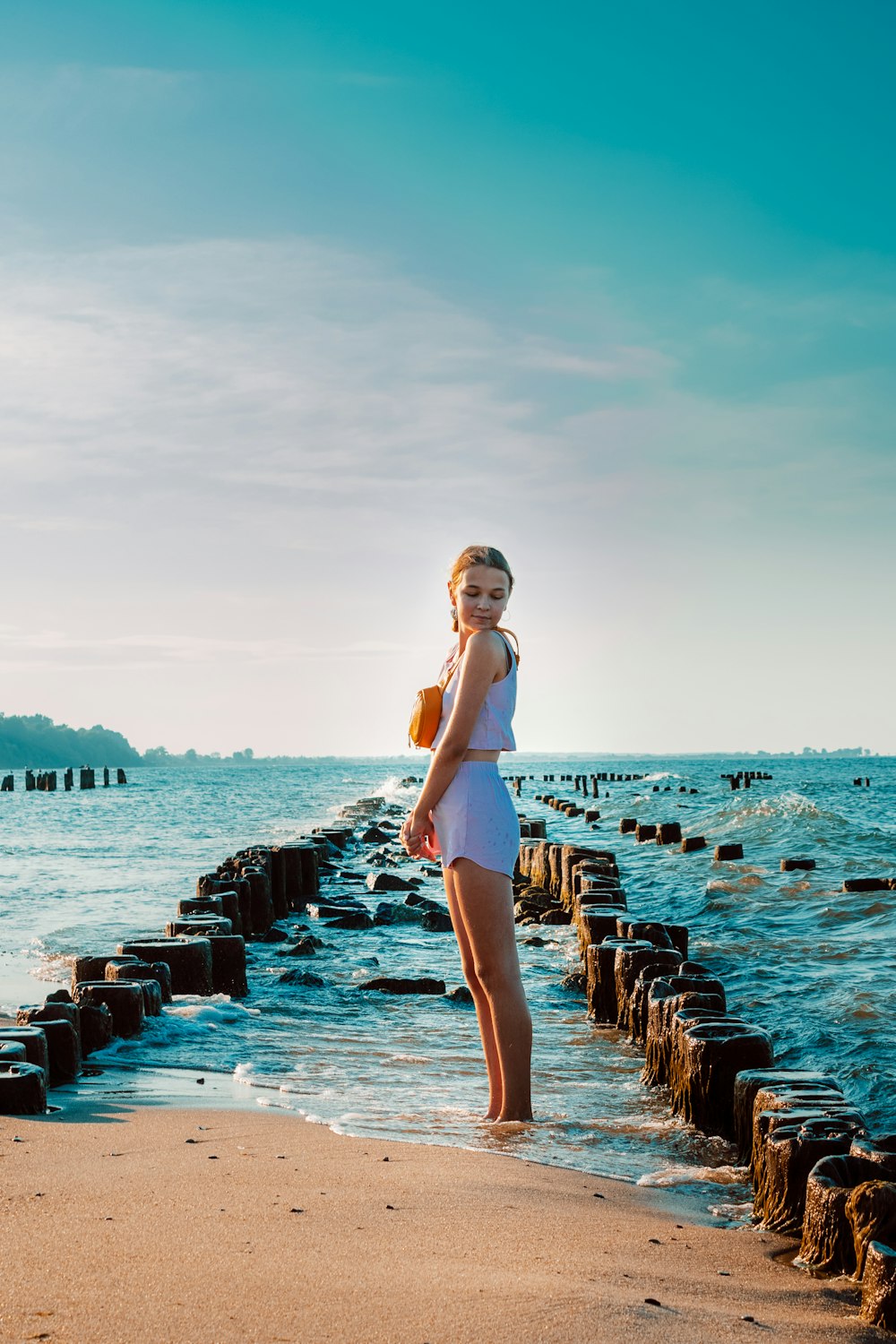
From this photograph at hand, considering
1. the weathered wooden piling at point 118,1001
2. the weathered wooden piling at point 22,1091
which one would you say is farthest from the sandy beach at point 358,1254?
the weathered wooden piling at point 118,1001

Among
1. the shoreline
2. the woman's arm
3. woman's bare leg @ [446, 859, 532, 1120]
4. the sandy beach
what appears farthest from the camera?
woman's bare leg @ [446, 859, 532, 1120]

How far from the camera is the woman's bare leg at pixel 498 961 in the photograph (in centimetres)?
468

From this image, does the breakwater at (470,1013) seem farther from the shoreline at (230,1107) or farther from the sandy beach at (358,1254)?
the sandy beach at (358,1254)

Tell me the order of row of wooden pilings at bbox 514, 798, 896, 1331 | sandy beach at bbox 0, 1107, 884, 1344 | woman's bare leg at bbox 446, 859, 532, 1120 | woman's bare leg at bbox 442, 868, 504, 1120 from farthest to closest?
1. woman's bare leg at bbox 442, 868, 504, 1120
2. woman's bare leg at bbox 446, 859, 532, 1120
3. row of wooden pilings at bbox 514, 798, 896, 1331
4. sandy beach at bbox 0, 1107, 884, 1344

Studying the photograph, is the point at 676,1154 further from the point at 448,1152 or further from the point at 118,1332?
the point at 118,1332

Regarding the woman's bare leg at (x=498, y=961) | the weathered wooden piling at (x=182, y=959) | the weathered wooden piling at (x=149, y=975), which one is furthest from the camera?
the weathered wooden piling at (x=182, y=959)

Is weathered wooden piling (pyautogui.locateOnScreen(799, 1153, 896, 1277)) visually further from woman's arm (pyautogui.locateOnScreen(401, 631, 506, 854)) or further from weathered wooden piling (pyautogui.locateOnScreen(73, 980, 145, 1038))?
weathered wooden piling (pyautogui.locateOnScreen(73, 980, 145, 1038))

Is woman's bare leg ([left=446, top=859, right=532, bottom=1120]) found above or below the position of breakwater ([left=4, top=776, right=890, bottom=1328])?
above

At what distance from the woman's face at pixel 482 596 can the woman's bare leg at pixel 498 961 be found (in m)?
0.93

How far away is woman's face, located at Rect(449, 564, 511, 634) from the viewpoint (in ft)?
15.4

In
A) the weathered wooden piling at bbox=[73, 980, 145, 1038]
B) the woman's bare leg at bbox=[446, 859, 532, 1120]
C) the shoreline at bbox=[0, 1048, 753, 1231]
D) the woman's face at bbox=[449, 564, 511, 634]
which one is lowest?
the shoreline at bbox=[0, 1048, 753, 1231]

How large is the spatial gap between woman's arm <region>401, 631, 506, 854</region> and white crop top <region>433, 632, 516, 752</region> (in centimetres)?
5

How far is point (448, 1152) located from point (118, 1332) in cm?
210

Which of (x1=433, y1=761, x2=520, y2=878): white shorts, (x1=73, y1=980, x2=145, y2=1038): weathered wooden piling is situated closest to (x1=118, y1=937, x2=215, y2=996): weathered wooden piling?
(x1=73, y1=980, x2=145, y2=1038): weathered wooden piling
